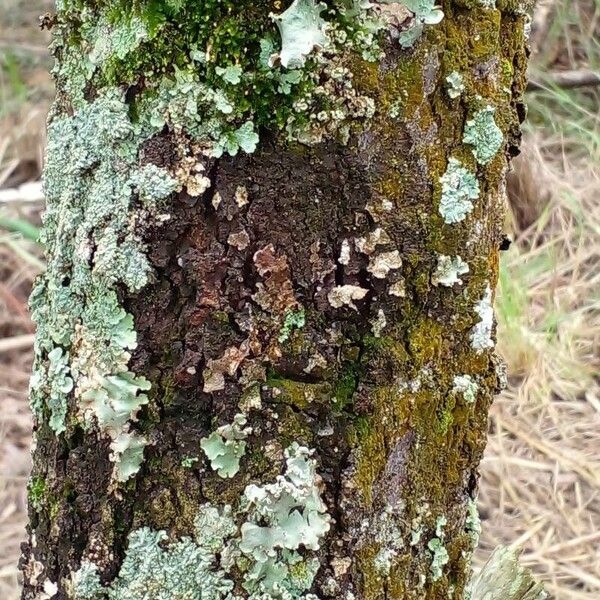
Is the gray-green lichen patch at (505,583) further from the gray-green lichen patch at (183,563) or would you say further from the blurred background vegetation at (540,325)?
the blurred background vegetation at (540,325)

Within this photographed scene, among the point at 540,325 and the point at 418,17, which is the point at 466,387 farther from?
the point at 540,325

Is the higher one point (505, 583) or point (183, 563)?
point (183, 563)

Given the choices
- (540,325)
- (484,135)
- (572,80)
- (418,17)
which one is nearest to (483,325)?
(484,135)

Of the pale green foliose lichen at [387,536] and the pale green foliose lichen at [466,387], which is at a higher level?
the pale green foliose lichen at [466,387]

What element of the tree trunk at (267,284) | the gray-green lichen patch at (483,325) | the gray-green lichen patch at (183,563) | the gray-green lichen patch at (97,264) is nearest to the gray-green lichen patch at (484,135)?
the tree trunk at (267,284)

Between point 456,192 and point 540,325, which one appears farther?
point 540,325

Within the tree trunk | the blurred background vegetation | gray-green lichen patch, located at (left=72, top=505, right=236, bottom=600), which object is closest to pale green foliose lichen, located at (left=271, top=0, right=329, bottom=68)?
the tree trunk

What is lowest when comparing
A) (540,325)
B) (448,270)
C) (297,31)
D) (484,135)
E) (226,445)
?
(540,325)
